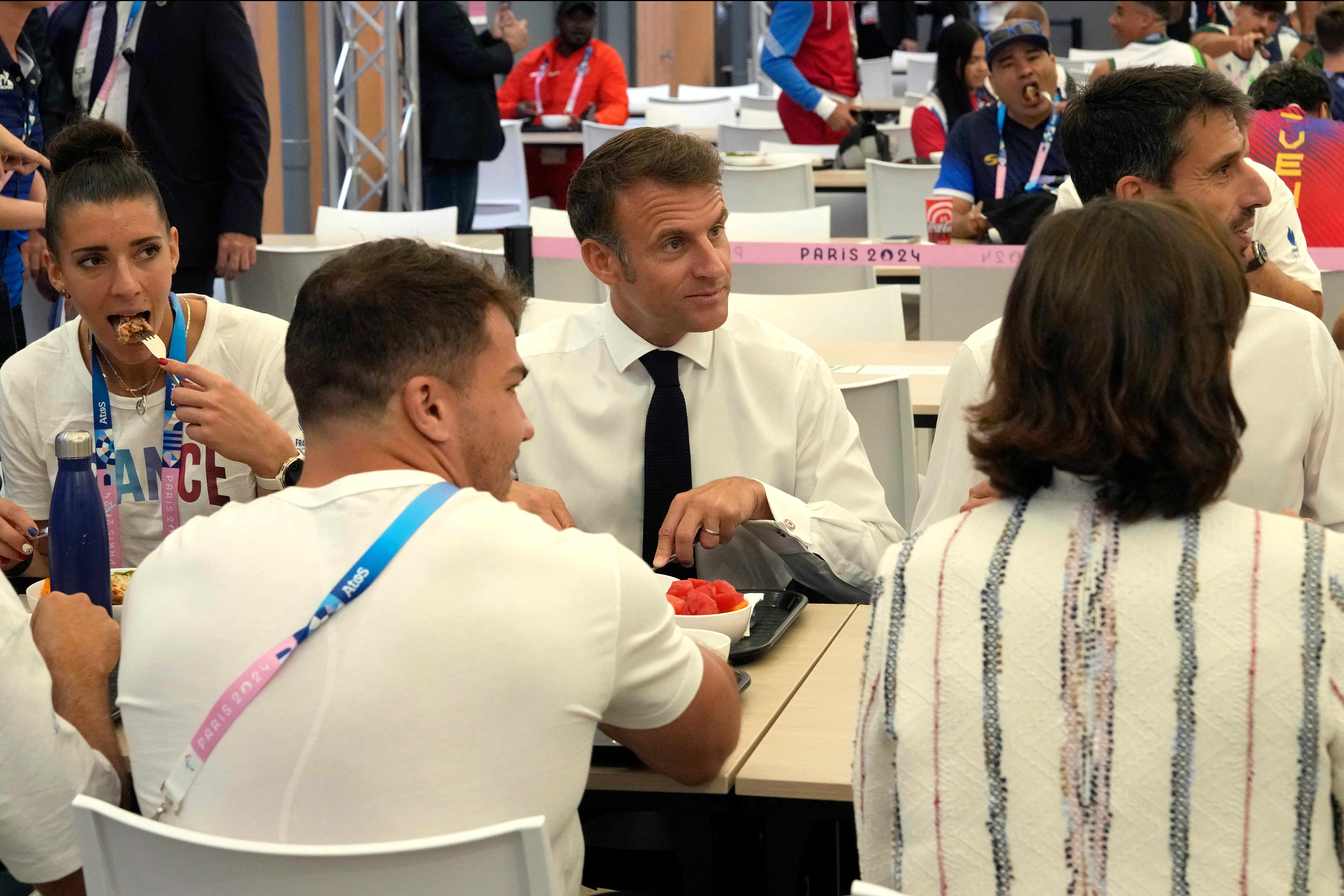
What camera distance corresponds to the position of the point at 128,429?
8.05ft

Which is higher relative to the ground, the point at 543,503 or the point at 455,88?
the point at 455,88

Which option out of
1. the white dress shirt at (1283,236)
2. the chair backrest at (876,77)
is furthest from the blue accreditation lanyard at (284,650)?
the chair backrest at (876,77)

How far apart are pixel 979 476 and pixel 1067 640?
1012 mm

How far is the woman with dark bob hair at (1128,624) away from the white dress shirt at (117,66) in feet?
12.3

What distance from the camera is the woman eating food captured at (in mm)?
2416

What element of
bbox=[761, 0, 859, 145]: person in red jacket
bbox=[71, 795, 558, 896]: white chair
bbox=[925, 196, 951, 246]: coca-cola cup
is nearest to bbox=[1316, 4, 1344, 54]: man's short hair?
bbox=[925, 196, 951, 246]: coca-cola cup

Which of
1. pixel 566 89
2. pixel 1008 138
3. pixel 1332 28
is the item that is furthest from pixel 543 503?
pixel 566 89

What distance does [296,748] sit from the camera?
1.27 meters

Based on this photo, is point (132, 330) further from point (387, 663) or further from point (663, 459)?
point (387, 663)

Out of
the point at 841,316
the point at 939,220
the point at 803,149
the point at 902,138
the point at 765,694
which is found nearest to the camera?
the point at 765,694

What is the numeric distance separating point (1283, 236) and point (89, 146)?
7.84 feet

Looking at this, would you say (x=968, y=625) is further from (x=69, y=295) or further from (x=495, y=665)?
(x=69, y=295)

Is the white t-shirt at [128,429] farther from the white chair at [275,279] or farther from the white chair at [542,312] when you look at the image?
the white chair at [275,279]

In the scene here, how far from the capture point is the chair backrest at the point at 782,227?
473 cm
